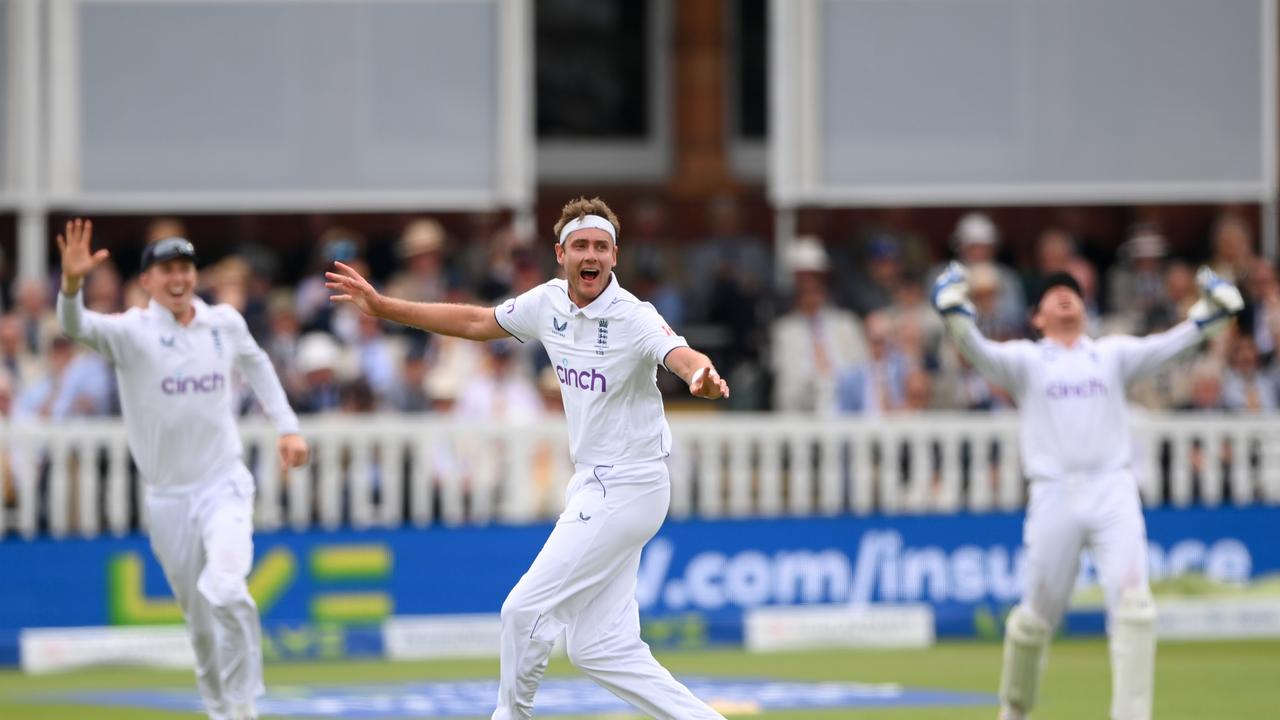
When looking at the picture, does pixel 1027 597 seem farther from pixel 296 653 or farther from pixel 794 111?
pixel 794 111

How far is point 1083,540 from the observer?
9.98 metres

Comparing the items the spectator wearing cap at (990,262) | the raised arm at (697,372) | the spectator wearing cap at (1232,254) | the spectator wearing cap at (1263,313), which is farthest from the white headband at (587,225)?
the spectator wearing cap at (1232,254)

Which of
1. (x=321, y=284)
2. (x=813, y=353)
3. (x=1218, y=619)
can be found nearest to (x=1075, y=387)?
(x=1218, y=619)

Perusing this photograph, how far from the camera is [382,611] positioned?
48.9ft

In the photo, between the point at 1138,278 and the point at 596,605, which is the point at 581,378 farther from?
the point at 1138,278

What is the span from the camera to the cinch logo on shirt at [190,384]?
9.98 meters

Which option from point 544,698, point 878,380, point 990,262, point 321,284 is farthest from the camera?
point 990,262

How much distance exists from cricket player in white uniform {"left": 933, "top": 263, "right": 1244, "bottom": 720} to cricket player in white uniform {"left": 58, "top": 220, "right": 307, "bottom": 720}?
3.39m

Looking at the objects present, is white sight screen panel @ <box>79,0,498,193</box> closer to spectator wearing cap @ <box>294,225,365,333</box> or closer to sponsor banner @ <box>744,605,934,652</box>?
spectator wearing cap @ <box>294,225,365,333</box>

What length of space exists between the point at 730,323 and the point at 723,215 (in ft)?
5.71

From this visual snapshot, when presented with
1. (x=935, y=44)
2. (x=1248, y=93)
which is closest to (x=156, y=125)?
(x=935, y=44)

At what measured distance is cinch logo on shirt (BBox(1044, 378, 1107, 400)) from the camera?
10.1 metres

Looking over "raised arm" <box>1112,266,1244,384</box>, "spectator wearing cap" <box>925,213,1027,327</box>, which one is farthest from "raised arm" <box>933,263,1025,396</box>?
"spectator wearing cap" <box>925,213,1027,327</box>

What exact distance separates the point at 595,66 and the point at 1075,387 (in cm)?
1240
